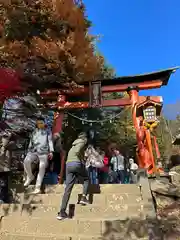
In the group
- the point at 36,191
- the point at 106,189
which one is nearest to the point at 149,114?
the point at 106,189

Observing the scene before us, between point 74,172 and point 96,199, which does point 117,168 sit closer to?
point 96,199

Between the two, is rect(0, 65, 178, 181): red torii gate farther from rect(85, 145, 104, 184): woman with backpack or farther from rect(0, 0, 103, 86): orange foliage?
rect(85, 145, 104, 184): woman with backpack

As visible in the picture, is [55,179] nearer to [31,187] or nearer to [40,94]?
[31,187]

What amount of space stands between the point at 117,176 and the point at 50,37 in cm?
620

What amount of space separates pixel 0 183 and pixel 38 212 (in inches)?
65.9

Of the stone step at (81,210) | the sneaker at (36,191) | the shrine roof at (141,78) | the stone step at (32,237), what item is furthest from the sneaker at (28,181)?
the shrine roof at (141,78)

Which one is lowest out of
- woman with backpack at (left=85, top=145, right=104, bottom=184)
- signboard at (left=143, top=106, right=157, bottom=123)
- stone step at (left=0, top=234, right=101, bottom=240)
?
stone step at (left=0, top=234, right=101, bottom=240)

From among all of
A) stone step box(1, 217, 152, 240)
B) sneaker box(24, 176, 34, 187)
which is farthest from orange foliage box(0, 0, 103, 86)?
stone step box(1, 217, 152, 240)

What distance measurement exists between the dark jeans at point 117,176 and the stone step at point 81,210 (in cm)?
395

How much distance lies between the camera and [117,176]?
33.3ft

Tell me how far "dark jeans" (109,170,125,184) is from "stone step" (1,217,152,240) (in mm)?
5078

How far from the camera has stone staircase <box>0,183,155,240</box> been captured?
15.4ft

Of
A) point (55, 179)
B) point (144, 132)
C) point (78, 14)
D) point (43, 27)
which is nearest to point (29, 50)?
point (43, 27)

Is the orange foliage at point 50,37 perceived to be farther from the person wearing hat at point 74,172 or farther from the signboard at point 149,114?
the person wearing hat at point 74,172
